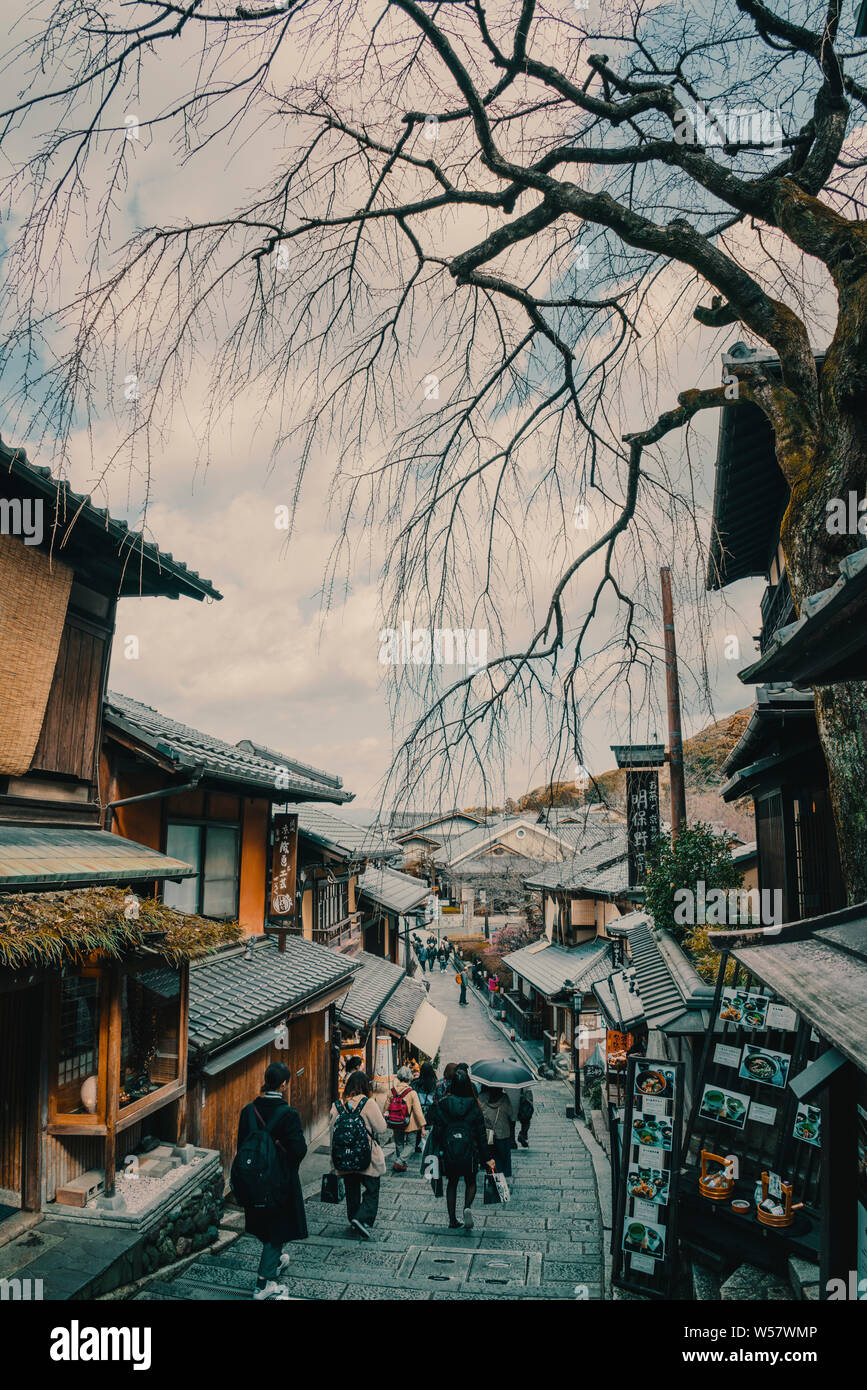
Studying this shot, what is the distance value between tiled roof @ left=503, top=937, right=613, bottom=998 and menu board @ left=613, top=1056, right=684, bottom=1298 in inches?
725

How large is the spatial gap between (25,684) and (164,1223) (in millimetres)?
5365

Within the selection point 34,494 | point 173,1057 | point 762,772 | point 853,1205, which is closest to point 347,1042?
point 173,1057

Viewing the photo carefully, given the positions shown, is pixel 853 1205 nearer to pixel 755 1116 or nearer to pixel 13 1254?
pixel 755 1116

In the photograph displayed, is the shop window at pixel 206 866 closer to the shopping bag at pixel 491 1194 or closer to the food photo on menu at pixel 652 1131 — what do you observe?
the shopping bag at pixel 491 1194

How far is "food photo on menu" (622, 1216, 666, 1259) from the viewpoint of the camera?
263 inches

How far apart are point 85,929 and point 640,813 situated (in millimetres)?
14233

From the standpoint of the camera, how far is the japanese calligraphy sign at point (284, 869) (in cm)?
1426

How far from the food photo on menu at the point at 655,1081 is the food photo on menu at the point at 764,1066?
0.66 m

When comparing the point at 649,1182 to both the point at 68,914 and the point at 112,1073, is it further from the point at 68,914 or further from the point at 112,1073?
the point at 68,914

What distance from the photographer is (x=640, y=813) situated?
18141 millimetres

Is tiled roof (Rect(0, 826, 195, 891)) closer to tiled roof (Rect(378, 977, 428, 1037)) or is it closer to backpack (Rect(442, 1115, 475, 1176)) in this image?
backpack (Rect(442, 1115, 475, 1176))

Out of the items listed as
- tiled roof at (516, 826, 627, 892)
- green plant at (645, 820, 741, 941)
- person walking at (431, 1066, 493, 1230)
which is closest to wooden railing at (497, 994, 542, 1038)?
tiled roof at (516, 826, 627, 892)
